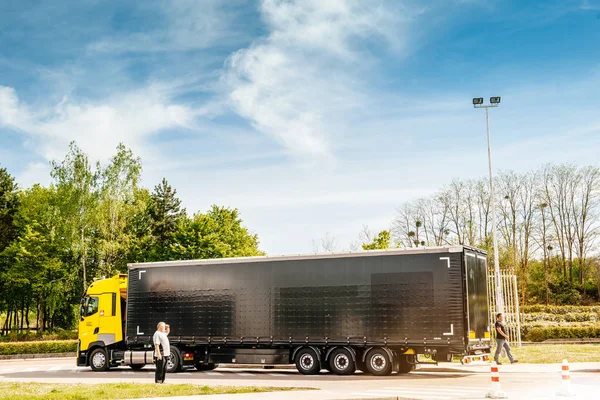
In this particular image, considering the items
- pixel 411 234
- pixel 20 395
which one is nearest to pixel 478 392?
pixel 20 395

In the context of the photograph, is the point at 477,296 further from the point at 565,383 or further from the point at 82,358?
the point at 82,358

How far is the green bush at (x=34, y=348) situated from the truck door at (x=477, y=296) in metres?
30.2

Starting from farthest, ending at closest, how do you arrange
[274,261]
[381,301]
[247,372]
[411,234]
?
[411,234] → [247,372] → [274,261] → [381,301]

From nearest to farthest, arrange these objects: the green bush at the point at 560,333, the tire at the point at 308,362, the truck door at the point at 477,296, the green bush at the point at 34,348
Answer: the truck door at the point at 477,296 → the tire at the point at 308,362 → the green bush at the point at 560,333 → the green bush at the point at 34,348

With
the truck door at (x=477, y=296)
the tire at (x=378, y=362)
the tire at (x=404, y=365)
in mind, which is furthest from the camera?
the tire at (x=404, y=365)

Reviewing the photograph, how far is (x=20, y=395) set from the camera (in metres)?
16.0

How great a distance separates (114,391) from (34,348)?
28798 mm

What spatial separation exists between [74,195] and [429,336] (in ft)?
135

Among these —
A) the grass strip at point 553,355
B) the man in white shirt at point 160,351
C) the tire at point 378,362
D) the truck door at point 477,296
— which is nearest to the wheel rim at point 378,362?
the tire at point 378,362

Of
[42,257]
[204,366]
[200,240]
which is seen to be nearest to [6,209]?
[42,257]

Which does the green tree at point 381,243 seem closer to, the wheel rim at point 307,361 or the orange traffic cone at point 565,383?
the wheel rim at point 307,361

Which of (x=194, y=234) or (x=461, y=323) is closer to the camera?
(x=461, y=323)

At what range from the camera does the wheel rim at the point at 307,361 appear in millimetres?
22359

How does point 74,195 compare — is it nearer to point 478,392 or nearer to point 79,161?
point 79,161
